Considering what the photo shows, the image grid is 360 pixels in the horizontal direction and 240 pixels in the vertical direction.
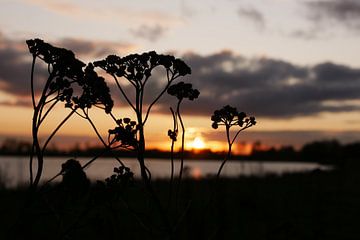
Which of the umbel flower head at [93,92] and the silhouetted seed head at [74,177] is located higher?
the umbel flower head at [93,92]

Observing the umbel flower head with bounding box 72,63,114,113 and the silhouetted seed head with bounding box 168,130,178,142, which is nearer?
the umbel flower head with bounding box 72,63,114,113

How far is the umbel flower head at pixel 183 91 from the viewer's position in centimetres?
454

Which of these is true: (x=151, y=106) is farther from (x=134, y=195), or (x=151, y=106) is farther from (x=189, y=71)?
(x=134, y=195)

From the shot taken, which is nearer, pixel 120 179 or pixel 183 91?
pixel 120 179

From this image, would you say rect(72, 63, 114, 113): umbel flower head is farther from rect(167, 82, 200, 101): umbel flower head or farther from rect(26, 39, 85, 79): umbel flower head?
rect(167, 82, 200, 101): umbel flower head

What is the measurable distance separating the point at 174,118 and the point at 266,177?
108 ft

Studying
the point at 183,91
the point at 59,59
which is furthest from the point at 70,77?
the point at 183,91

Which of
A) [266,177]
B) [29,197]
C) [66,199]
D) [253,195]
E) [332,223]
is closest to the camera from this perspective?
[29,197]

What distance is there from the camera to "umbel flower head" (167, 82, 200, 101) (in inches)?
179

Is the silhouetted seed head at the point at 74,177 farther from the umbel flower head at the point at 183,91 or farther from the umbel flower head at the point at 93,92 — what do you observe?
the umbel flower head at the point at 183,91

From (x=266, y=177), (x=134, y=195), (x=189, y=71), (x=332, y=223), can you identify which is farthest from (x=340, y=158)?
(x=189, y=71)

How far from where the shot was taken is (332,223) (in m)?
17.7

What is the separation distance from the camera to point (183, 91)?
15.0ft

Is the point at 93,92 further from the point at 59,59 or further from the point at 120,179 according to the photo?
the point at 120,179
